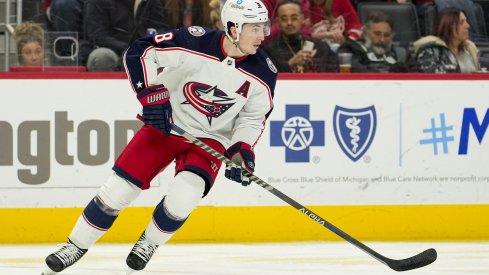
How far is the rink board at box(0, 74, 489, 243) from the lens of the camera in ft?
20.0

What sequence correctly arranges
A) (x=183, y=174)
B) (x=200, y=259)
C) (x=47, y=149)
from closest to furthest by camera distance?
→ (x=183, y=174)
(x=200, y=259)
(x=47, y=149)

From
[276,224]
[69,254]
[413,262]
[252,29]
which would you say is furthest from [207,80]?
[276,224]

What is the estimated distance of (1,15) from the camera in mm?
6301

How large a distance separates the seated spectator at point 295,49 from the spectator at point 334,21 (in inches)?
4.2

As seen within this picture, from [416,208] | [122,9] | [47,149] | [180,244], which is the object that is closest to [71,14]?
[122,9]

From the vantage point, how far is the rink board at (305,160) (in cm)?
609

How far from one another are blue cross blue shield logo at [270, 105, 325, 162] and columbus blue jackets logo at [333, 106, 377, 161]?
103 mm

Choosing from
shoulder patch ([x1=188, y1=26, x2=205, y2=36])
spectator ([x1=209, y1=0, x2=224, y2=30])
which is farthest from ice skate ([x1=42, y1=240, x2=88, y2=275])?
spectator ([x1=209, y1=0, x2=224, y2=30])

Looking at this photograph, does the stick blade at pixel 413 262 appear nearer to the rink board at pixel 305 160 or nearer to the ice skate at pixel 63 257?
the ice skate at pixel 63 257

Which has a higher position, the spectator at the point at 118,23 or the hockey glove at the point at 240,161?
the spectator at the point at 118,23

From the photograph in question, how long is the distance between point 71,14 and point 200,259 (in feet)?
5.70

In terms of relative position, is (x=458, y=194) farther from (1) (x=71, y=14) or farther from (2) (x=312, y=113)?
(1) (x=71, y=14)

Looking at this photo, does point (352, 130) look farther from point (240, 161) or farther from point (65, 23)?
point (240, 161)

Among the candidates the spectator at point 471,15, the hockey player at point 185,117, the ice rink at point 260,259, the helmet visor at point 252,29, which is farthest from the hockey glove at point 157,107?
the spectator at point 471,15
